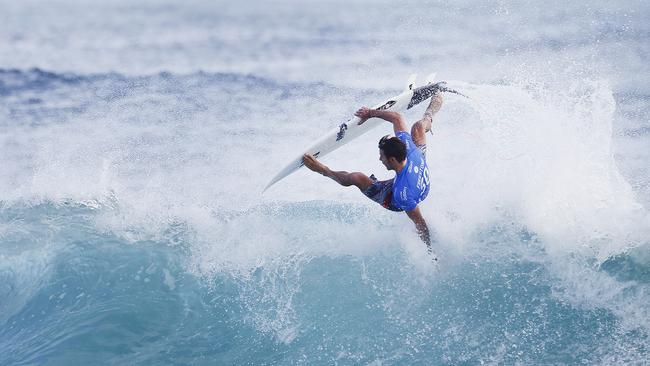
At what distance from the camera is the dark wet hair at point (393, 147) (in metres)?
5.21

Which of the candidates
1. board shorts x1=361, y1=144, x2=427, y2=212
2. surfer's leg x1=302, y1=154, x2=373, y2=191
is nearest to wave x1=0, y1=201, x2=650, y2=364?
board shorts x1=361, y1=144, x2=427, y2=212

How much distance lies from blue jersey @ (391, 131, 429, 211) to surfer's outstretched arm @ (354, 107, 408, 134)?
1.11ft

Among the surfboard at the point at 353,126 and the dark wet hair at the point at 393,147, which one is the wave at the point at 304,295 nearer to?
the surfboard at the point at 353,126

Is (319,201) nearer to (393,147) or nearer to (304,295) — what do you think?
(304,295)

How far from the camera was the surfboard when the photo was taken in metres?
6.55

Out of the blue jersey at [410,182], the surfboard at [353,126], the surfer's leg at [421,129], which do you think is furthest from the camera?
the surfboard at [353,126]

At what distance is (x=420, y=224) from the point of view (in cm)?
566

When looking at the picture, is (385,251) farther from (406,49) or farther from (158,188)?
(406,49)

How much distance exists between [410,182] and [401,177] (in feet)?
0.31

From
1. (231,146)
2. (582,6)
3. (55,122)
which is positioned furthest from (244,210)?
(582,6)

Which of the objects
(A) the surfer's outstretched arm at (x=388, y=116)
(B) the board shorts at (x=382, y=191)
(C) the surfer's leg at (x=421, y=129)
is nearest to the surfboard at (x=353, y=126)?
(A) the surfer's outstretched arm at (x=388, y=116)

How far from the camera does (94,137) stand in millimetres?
9203

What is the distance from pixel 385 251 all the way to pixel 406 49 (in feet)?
17.4

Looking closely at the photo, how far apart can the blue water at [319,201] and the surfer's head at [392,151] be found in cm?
116
